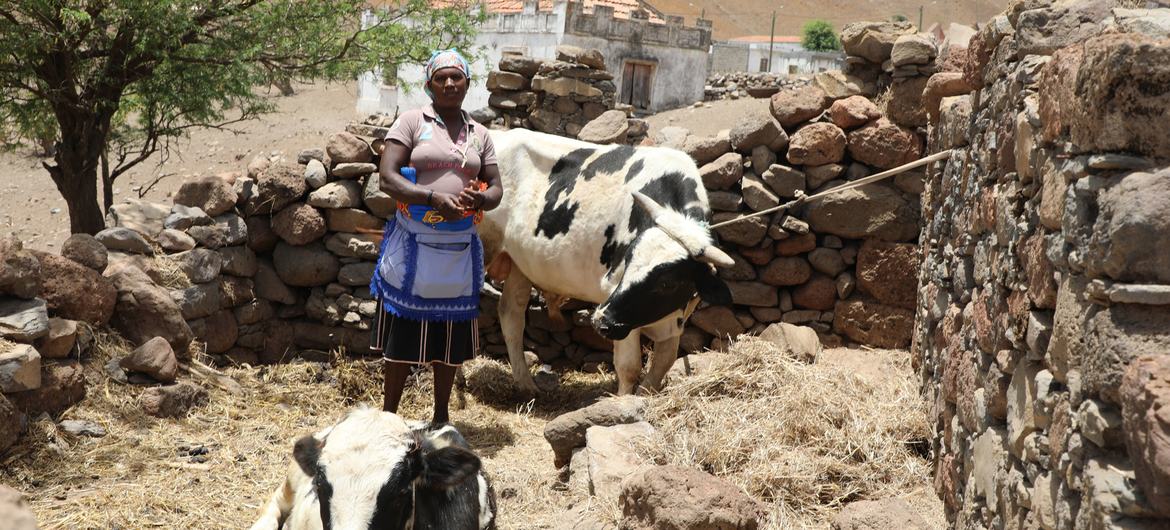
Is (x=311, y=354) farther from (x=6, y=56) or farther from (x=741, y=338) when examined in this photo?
(x=741, y=338)

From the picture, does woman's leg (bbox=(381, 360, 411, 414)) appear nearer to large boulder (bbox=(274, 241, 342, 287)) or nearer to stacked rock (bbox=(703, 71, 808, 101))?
large boulder (bbox=(274, 241, 342, 287))

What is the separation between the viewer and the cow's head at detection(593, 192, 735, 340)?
5.43 metres

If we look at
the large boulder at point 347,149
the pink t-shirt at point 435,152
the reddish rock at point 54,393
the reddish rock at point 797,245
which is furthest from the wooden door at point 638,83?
the reddish rock at point 54,393

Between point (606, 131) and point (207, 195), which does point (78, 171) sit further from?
point (606, 131)

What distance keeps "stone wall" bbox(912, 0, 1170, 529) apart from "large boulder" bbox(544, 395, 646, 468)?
1532mm

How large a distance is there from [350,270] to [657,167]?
2543mm

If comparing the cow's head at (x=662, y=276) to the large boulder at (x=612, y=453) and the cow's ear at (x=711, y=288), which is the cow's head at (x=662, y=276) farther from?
the large boulder at (x=612, y=453)

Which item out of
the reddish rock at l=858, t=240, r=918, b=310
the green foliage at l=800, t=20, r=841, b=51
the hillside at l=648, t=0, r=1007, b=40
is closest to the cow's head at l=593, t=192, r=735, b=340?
the reddish rock at l=858, t=240, r=918, b=310

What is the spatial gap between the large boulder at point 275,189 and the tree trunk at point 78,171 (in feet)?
3.91

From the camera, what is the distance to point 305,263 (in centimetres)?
714

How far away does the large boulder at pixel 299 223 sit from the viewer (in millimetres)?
7043

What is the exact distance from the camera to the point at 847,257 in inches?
267

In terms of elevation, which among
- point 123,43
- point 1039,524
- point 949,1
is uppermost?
point 949,1

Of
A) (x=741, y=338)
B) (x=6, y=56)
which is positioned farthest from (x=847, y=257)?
(x=6, y=56)
